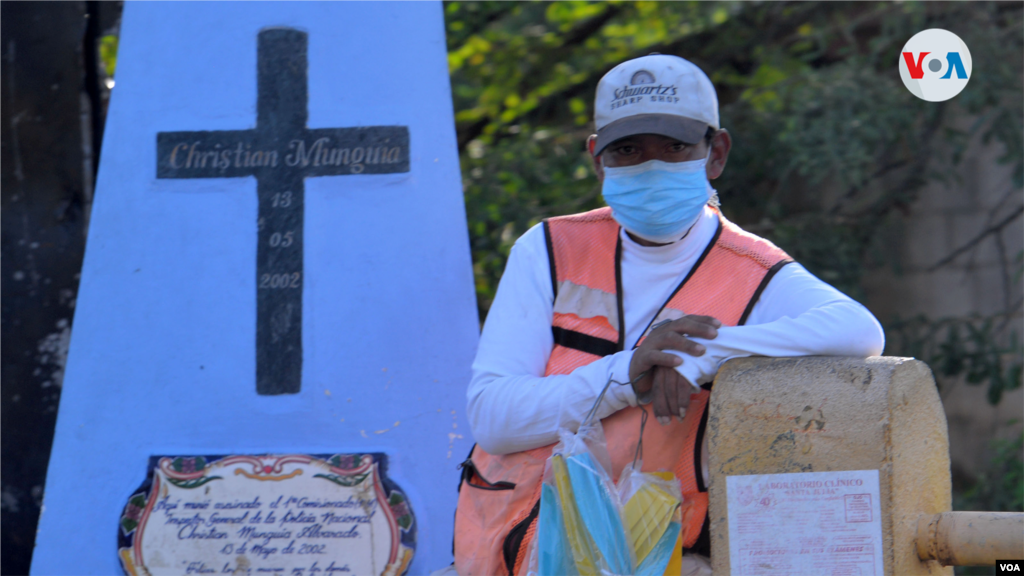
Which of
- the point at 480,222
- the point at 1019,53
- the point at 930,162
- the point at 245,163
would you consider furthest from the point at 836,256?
the point at 245,163

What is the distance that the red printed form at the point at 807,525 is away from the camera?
72.7 inches

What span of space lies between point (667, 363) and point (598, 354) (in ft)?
0.85

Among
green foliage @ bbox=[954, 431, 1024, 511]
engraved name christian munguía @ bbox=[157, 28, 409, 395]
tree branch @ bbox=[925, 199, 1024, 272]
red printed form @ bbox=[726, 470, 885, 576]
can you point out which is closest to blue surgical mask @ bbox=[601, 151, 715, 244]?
red printed form @ bbox=[726, 470, 885, 576]

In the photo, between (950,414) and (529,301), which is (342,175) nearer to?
(529,301)

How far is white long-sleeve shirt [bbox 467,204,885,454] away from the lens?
2016 millimetres

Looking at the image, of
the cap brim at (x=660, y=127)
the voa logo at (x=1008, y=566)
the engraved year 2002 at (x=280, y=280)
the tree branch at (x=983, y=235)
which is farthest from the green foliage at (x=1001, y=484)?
the engraved year 2002 at (x=280, y=280)

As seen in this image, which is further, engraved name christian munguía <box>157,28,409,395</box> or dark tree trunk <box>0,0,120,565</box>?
dark tree trunk <box>0,0,120,565</box>

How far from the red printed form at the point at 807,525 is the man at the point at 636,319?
0.55 ft

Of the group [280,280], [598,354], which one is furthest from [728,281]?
[280,280]

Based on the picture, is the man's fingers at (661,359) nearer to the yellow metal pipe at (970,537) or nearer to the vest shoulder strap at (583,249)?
the vest shoulder strap at (583,249)

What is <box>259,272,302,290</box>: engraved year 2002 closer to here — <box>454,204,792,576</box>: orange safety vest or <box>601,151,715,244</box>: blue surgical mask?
<box>454,204,792,576</box>: orange safety vest

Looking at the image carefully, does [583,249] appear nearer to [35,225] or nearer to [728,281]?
[728,281]

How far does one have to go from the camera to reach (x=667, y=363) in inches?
77.7

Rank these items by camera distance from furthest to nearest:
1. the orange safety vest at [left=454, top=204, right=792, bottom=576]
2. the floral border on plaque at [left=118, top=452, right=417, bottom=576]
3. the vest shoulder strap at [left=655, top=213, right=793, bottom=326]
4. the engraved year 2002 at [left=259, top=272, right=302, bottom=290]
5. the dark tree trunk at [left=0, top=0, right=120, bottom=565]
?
the dark tree trunk at [left=0, top=0, right=120, bottom=565], the engraved year 2002 at [left=259, top=272, right=302, bottom=290], the floral border on plaque at [left=118, top=452, right=417, bottom=576], the vest shoulder strap at [left=655, top=213, right=793, bottom=326], the orange safety vest at [left=454, top=204, right=792, bottom=576]
